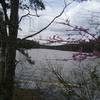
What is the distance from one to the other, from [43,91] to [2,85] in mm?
1608

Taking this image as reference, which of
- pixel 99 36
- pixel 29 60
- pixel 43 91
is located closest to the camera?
pixel 99 36

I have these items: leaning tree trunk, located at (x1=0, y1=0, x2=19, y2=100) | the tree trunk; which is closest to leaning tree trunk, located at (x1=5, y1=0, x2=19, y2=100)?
leaning tree trunk, located at (x1=0, y1=0, x2=19, y2=100)

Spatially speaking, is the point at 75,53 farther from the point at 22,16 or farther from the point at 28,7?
the point at 28,7

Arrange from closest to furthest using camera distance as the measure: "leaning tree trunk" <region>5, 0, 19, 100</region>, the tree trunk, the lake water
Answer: the lake water
"leaning tree trunk" <region>5, 0, 19, 100</region>
the tree trunk

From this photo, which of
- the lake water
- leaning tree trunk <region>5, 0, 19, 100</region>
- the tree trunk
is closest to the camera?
the lake water

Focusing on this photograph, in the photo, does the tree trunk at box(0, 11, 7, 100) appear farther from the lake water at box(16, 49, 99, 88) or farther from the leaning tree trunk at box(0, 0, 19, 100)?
the lake water at box(16, 49, 99, 88)

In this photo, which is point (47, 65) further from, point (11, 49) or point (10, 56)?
point (10, 56)

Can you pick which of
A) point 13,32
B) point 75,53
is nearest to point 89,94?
point 75,53

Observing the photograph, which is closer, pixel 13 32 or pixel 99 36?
pixel 99 36

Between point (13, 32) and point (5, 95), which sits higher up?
point (13, 32)

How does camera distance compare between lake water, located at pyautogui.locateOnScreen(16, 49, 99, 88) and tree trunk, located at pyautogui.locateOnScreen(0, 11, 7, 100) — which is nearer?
lake water, located at pyautogui.locateOnScreen(16, 49, 99, 88)

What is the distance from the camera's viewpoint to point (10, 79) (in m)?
13.8

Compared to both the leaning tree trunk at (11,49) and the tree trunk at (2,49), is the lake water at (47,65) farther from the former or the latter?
the tree trunk at (2,49)

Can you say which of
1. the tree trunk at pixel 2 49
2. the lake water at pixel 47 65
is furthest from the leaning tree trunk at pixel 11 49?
the lake water at pixel 47 65
